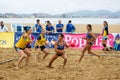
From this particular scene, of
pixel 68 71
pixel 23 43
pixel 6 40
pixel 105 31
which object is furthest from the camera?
pixel 6 40

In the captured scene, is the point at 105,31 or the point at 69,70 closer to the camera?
the point at 69,70

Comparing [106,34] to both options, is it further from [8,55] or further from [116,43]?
[8,55]

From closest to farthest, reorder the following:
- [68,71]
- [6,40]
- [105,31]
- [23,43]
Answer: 1. [68,71]
2. [23,43]
3. [105,31]
4. [6,40]

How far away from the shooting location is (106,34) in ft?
59.0

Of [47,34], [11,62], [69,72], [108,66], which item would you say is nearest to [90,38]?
[108,66]

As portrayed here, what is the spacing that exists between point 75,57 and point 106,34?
138 inches

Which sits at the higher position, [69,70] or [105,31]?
[105,31]

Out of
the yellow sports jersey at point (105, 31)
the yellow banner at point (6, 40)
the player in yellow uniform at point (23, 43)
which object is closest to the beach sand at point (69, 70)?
the player in yellow uniform at point (23, 43)

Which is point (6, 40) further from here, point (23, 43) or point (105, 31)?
point (23, 43)

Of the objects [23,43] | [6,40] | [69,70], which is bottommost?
[69,70]

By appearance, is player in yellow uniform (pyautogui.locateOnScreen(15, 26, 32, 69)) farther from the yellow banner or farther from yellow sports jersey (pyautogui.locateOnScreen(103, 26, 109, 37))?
the yellow banner

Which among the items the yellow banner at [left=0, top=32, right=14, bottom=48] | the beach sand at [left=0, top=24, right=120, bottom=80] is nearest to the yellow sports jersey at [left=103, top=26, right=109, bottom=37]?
the beach sand at [left=0, top=24, right=120, bottom=80]

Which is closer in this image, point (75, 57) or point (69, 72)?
point (69, 72)

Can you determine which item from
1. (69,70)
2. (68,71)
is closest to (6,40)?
(69,70)
